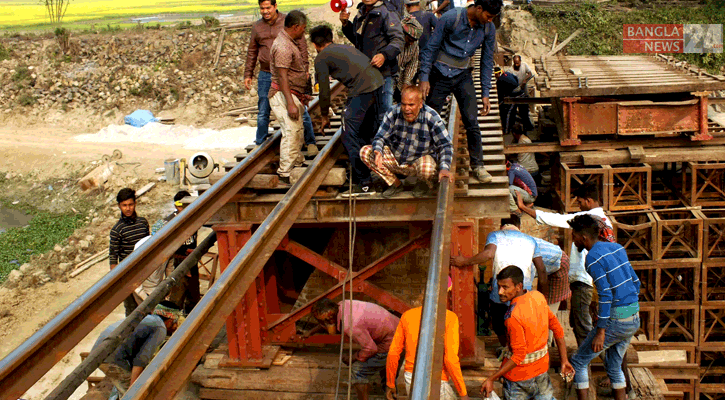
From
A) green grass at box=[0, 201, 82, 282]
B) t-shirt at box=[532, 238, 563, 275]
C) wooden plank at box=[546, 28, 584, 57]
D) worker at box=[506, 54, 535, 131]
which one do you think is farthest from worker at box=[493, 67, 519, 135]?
wooden plank at box=[546, 28, 584, 57]

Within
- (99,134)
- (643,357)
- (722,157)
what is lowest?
(643,357)

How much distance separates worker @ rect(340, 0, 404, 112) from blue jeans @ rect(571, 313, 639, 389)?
2.84 meters

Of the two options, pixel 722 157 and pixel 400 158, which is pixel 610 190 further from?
pixel 400 158

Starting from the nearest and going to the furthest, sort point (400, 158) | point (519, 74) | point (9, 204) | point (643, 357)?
point (400, 158), point (643, 357), point (519, 74), point (9, 204)

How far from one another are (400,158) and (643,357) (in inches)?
242

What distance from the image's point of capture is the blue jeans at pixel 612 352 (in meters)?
5.59

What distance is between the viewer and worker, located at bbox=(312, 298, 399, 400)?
526 cm

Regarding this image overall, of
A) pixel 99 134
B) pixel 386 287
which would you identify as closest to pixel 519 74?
pixel 386 287

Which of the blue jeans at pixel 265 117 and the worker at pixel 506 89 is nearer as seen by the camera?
the blue jeans at pixel 265 117

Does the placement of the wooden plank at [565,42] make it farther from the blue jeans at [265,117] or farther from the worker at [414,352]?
the worker at [414,352]

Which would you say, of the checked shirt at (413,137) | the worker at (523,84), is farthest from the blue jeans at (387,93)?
the worker at (523,84)

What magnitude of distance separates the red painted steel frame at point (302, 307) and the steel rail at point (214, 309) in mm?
1028

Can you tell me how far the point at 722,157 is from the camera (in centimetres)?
1103

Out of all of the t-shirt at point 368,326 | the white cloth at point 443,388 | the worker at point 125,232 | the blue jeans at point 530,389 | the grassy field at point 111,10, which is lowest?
the blue jeans at point 530,389
